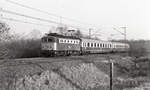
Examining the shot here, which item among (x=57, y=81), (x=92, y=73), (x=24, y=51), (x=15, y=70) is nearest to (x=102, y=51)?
(x=24, y=51)

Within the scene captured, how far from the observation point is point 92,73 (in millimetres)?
22797

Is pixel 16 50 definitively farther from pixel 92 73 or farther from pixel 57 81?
pixel 57 81

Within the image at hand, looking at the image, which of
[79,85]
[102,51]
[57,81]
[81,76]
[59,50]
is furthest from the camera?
[102,51]

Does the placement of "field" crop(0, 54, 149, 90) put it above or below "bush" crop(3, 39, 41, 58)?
below

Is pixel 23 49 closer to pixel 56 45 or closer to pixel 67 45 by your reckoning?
pixel 67 45

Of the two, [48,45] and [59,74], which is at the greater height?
[48,45]

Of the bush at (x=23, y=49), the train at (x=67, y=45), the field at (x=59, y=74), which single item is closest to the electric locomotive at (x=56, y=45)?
the train at (x=67, y=45)

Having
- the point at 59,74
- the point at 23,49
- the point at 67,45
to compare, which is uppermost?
the point at 67,45

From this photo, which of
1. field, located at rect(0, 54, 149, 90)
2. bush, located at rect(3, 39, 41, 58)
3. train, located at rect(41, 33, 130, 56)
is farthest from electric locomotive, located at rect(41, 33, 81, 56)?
bush, located at rect(3, 39, 41, 58)

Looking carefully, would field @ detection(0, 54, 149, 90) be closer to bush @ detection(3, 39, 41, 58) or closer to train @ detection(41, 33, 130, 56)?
train @ detection(41, 33, 130, 56)

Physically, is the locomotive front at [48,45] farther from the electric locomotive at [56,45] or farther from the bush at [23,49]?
the bush at [23,49]

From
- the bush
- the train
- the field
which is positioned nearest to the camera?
the field

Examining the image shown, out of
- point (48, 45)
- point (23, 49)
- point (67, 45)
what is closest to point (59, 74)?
point (48, 45)

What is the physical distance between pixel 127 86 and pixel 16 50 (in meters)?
20.2
